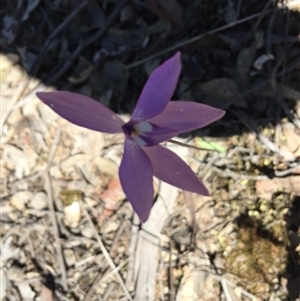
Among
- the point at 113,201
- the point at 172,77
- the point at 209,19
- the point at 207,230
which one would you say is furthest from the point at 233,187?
the point at 172,77

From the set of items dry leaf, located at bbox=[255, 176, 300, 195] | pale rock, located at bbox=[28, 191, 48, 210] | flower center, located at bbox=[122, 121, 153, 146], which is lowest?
flower center, located at bbox=[122, 121, 153, 146]

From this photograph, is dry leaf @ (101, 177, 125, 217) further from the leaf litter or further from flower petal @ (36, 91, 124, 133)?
flower petal @ (36, 91, 124, 133)

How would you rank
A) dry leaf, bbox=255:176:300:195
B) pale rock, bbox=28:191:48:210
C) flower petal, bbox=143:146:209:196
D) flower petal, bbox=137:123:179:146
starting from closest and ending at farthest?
flower petal, bbox=137:123:179:146 < flower petal, bbox=143:146:209:196 < dry leaf, bbox=255:176:300:195 < pale rock, bbox=28:191:48:210

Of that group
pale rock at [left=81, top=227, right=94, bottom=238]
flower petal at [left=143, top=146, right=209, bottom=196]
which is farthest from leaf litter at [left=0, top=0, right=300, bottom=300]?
flower petal at [left=143, top=146, right=209, bottom=196]

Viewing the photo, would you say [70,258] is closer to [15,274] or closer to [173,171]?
[15,274]

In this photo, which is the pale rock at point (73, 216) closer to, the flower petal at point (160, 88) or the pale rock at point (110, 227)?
the pale rock at point (110, 227)

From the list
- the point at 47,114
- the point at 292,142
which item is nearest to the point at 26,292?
the point at 47,114

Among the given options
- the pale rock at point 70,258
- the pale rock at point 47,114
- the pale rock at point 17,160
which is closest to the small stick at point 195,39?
the pale rock at point 47,114
